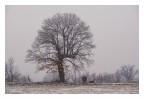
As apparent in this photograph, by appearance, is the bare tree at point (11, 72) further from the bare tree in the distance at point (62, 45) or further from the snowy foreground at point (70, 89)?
the bare tree in the distance at point (62, 45)

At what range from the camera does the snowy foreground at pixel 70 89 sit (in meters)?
20.5

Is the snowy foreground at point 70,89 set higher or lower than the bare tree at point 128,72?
lower

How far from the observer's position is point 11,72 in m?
20.6

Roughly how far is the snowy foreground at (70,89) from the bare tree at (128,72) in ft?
0.66

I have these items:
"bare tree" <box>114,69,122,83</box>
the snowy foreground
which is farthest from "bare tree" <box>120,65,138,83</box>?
the snowy foreground

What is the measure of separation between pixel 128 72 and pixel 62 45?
6.14ft

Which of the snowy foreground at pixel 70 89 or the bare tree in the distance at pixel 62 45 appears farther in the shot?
the bare tree in the distance at pixel 62 45

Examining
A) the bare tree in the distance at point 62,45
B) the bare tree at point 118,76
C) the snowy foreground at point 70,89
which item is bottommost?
the snowy foreground at point 70,89

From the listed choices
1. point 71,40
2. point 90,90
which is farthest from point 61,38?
point 90,90

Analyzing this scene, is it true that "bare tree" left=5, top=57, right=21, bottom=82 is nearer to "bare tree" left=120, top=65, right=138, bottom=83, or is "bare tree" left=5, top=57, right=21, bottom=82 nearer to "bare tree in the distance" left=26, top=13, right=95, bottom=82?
"bare tree in the distance" left=26, top=13, right=95, bottom=82

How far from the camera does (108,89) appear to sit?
20484mm

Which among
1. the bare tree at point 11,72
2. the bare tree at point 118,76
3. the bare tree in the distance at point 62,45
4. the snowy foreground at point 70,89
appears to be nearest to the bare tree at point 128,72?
the bare tree at point 118,76

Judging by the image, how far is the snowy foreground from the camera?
20.5 m
